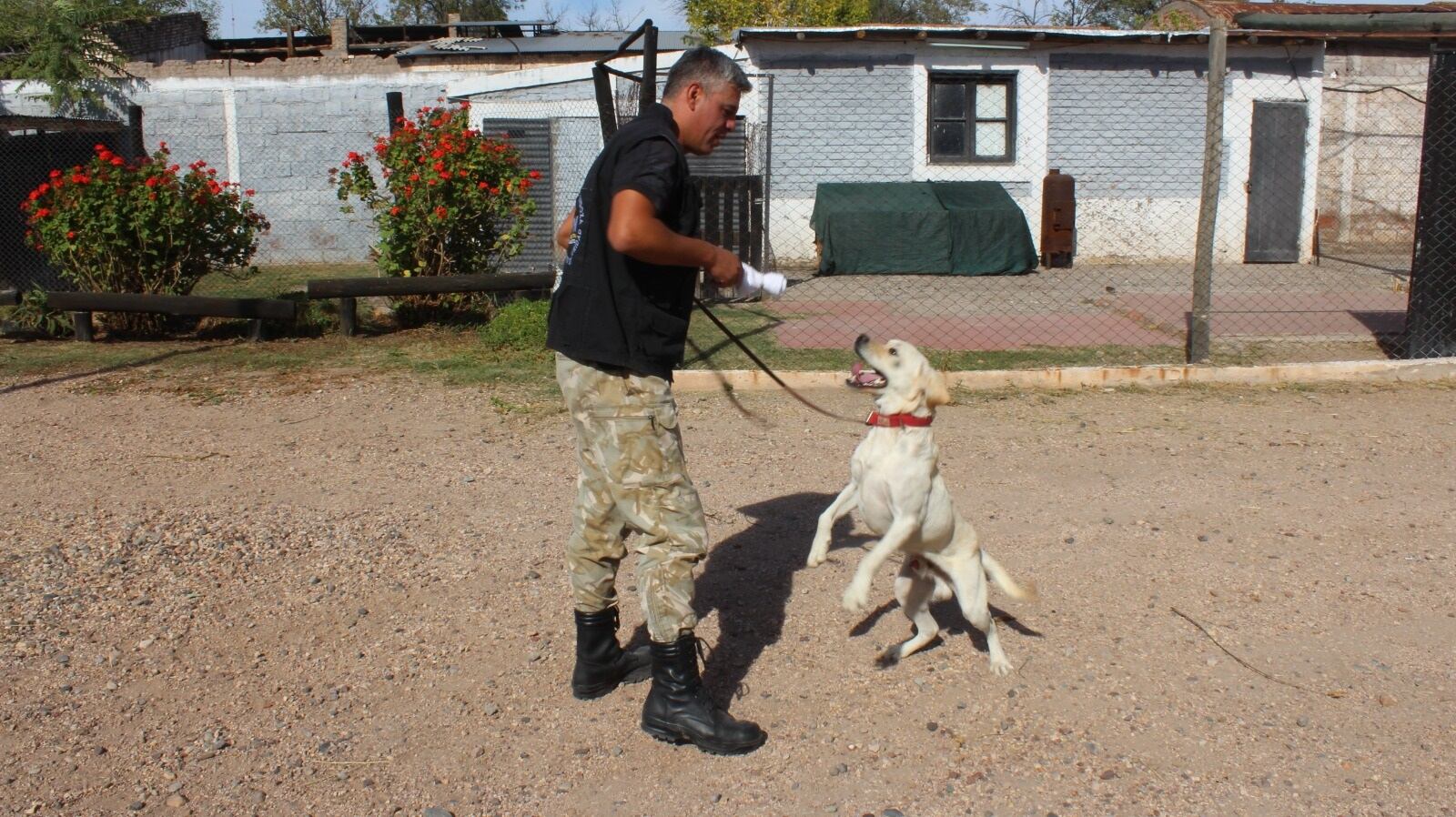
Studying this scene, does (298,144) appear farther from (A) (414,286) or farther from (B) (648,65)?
(B) (648,65)

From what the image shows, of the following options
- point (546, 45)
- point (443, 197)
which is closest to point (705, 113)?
point (443, 197)

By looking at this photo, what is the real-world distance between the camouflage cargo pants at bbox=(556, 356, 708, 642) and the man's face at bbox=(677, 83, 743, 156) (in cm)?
67

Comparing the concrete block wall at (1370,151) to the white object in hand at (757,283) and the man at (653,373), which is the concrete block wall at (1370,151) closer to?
the white object in hand at (757,283)

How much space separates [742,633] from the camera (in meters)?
4.15

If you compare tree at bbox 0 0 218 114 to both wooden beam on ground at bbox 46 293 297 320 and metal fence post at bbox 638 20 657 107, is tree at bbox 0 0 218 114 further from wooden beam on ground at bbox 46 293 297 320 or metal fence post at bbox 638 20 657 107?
metal fence post at bbox 638 20 657 107

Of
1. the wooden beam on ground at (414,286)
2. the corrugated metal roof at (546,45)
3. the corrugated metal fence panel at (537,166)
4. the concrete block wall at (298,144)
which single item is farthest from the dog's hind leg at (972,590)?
the corrugated metal roof at (546,45)

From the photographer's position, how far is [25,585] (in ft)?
14.4

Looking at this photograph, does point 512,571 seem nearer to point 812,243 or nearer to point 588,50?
point 812,243

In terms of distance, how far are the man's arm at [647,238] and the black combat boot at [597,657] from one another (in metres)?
1.13

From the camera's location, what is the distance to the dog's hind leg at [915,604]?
3.90m


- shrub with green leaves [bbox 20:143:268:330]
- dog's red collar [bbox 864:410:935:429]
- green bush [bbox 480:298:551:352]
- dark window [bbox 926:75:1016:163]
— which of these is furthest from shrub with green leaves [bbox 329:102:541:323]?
dark window [bbox 926:75:1016:163]

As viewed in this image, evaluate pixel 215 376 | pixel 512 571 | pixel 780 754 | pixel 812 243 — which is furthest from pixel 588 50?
pixel 780 754

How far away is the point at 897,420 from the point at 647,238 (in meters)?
1.03

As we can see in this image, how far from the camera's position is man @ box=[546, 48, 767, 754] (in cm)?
327
